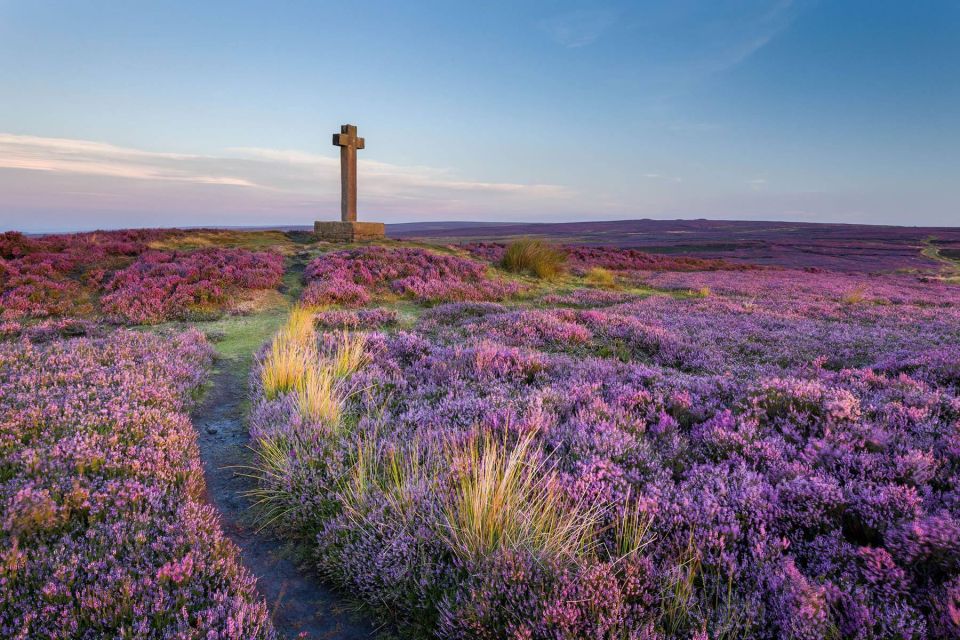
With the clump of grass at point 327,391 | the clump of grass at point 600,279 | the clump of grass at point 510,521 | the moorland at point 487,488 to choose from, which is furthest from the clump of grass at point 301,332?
the clump of grass at point 600,279

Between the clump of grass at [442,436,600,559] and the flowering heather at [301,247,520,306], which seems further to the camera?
the flowering heather at [301,247,520,306]

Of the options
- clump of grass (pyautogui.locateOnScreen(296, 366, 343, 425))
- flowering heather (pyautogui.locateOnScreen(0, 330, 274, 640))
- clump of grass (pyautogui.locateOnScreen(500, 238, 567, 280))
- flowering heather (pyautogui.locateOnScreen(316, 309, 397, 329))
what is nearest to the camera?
flowering heather (pyautogui.locateOnScreen(0, 330, 274, 640))

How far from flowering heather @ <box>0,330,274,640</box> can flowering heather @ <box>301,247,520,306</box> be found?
25.6 feet

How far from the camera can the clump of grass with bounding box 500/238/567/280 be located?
1991 centimetres

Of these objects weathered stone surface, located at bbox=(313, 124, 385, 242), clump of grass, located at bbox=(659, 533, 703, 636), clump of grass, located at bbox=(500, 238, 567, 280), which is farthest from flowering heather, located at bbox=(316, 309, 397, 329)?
weathered stone surface, located at bbox=(313, 124, 385, 242)

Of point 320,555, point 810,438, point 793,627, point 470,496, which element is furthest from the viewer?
point 810,438

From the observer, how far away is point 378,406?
540cm

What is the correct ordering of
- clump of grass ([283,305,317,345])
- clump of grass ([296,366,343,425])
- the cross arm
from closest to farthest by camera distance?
clump of grass ([296,366,343,425]), clump of grass ([283,305,317,345]), the cross arm

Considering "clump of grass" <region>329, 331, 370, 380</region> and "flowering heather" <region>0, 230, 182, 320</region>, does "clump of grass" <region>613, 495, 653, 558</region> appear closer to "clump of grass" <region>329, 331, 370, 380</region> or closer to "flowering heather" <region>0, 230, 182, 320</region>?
"clump of grass" <region>329, 331, 370, 380</region>

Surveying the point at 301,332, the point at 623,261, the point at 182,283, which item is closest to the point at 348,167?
the point at 182,283

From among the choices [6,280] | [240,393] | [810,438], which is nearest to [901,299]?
[810,438]

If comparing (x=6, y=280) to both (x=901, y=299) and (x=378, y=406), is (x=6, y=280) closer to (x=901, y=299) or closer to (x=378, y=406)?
(x=378, y=406)

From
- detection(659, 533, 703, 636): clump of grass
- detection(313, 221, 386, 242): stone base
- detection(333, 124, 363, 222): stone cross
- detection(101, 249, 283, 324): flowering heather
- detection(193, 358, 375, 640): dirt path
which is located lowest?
detection(193, 358, 375, 640): dirt path

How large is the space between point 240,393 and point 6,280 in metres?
9.65
